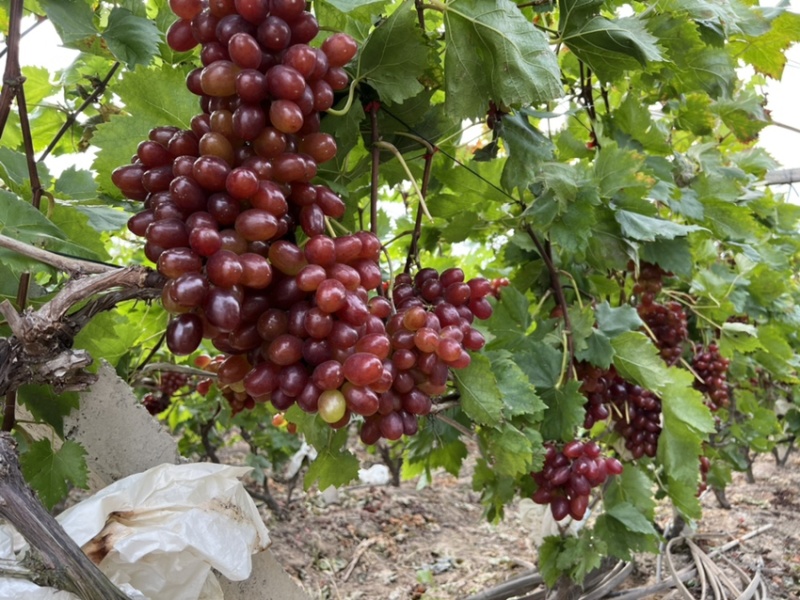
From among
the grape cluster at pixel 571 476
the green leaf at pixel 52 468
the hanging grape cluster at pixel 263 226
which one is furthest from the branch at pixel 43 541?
the grape cluster at pixel 571 476

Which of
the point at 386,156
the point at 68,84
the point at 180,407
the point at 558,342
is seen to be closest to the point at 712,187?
the point at 558,342

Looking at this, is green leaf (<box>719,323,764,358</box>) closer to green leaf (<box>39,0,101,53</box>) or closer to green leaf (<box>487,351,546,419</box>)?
green leaf (<box>487,351,546,419</box>)

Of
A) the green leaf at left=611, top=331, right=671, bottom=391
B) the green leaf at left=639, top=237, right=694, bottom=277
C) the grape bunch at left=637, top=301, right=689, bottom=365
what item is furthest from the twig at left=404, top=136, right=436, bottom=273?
the grape bunch at left=637, top=301, right=689, bottom=365

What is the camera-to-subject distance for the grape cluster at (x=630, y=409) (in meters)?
1.41

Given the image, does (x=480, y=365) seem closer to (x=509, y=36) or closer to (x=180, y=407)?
(x=509, y=36)

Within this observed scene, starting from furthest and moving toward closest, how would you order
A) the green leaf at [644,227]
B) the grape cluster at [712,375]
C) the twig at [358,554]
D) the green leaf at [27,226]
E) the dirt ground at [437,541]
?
1. the twig at [358,554]
2. the dirt ground at [437,541]
3. the grape cluster at [712,375]
4. the green leaf at [644,227]
5. the green leaf at [27,226]

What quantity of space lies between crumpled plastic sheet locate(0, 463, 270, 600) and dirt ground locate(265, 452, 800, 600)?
1.85 m

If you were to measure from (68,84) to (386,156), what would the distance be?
81 centimetres

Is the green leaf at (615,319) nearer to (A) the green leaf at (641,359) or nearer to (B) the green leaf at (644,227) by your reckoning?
(A) the green leaf at (641,359)

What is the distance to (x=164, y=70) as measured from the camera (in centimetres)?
80

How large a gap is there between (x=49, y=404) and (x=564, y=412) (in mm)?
876

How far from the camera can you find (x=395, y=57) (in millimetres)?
800

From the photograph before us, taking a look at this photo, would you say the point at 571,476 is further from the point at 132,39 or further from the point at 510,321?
the point at 132,39

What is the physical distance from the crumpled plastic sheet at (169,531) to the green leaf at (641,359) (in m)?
0.80
